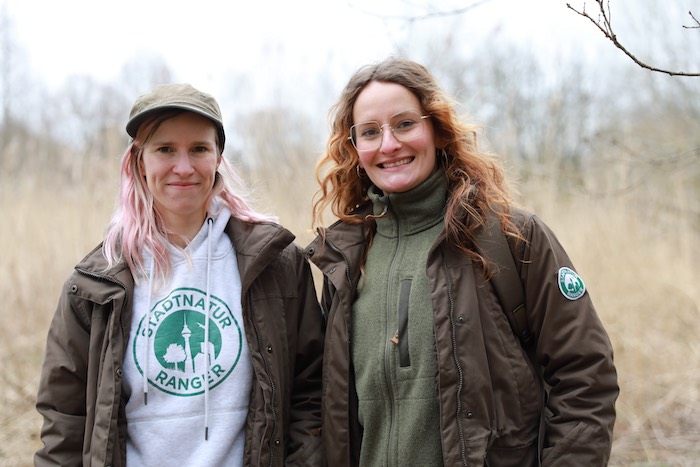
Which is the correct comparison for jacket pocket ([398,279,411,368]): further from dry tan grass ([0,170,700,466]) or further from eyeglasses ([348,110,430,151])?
dry tan grass ([0,170,700,466])

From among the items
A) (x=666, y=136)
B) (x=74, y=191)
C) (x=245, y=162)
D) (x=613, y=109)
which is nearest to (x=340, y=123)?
(x=245, y=162)

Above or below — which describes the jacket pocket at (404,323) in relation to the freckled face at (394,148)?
below

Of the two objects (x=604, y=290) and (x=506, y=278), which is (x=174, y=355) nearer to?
(x=506, y=278)

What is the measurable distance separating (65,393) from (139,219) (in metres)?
0.55

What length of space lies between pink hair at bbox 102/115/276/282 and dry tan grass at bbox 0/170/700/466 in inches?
70.7

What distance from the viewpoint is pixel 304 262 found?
2.32 meters

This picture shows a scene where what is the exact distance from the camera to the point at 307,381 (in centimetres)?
223

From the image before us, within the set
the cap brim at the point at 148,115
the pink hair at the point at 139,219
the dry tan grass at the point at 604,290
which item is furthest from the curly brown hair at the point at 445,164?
the dry tan grass at the point at 604,290

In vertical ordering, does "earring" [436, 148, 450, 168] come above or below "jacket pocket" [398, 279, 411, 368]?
above

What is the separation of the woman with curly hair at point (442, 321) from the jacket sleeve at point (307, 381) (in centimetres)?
8

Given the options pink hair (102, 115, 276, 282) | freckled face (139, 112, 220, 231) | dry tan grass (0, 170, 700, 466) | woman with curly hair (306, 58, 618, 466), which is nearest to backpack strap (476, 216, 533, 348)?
woman with curly hair (306, 58, 618, 466)

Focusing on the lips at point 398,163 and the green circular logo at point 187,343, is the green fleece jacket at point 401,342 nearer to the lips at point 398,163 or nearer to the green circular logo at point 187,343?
the lips at point 398,163

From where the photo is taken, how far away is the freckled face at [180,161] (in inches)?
82.6

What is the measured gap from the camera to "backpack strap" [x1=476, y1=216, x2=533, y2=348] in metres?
1.96
